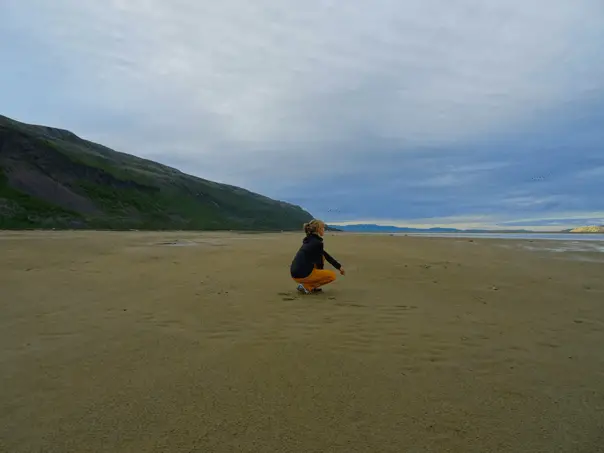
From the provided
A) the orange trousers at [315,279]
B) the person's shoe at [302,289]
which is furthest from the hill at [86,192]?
the orange trousers at [315,279]

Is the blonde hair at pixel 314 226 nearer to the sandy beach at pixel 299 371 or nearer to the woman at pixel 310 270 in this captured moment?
the woman at pixel 310 270

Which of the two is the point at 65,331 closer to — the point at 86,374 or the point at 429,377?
the point at 86,374

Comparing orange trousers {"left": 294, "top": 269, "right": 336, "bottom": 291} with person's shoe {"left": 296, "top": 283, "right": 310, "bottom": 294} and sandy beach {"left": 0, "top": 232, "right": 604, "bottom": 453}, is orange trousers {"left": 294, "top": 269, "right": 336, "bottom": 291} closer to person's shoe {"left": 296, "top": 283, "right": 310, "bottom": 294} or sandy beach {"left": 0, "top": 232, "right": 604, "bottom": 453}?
person's shoe {"left": 296, "top": 283, "right": 310, "bottom": 294}

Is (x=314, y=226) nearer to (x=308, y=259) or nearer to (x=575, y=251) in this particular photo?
(x=308, y=259)

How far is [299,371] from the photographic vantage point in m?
4.78

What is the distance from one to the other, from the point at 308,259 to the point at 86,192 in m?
132

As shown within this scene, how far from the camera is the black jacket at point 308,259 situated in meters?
9.67

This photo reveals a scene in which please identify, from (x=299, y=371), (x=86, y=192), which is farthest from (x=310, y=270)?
(x=86, y=192)

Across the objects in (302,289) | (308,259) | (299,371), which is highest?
(308,259)

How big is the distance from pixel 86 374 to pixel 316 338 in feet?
10.1

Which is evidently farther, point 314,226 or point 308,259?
point 314,226

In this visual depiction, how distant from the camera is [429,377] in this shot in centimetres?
464

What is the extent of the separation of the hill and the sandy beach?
320ft

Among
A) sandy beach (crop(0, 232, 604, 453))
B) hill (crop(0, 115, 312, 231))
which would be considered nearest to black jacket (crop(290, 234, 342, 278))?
sandy beach (crop(0, 232, 604, 453))
